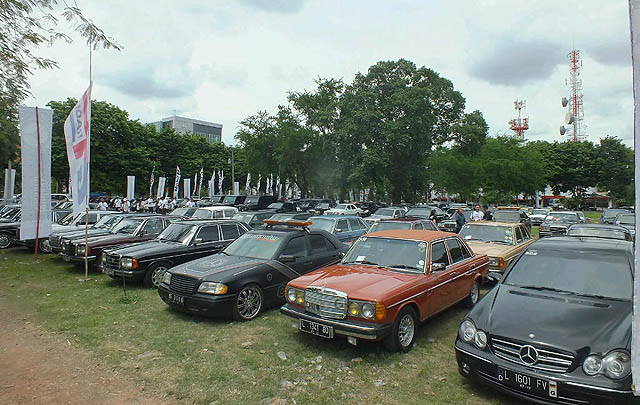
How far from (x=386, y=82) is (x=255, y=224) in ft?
74.2

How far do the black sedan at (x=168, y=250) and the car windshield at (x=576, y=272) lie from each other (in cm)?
695

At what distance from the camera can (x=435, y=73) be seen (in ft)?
114

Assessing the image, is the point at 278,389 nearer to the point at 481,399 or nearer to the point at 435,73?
the point at 481,399

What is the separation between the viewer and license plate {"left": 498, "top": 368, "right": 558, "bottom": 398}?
344cm

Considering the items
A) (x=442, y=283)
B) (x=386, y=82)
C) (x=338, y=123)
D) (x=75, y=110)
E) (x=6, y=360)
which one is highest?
(x=386, y=82)

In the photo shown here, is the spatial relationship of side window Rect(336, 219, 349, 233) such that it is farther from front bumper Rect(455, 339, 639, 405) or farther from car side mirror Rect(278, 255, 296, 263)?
front bumper Rect(455, 339, 639, 405)

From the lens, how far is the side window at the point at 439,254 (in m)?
6.04

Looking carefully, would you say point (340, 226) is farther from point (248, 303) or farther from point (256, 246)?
point (248, 303)

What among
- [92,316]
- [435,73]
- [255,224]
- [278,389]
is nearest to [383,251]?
[278,389]

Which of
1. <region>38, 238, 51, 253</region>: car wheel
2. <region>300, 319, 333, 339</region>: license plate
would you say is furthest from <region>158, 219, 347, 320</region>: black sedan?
<region>38, 238, 51, 253</region>: car wheel

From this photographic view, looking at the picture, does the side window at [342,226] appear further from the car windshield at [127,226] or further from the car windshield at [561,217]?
the car windshield at [561,217]

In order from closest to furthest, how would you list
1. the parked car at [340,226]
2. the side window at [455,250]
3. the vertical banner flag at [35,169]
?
the side window at [455,250]
the vertical banner flag at [35,169]
the parked car at [340,226]

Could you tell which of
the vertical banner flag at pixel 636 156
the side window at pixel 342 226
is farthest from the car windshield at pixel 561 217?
the vertical banner flag at pixel 636 156

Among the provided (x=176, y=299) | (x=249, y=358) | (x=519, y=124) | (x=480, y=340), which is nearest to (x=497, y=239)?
(x=480, y=340)
